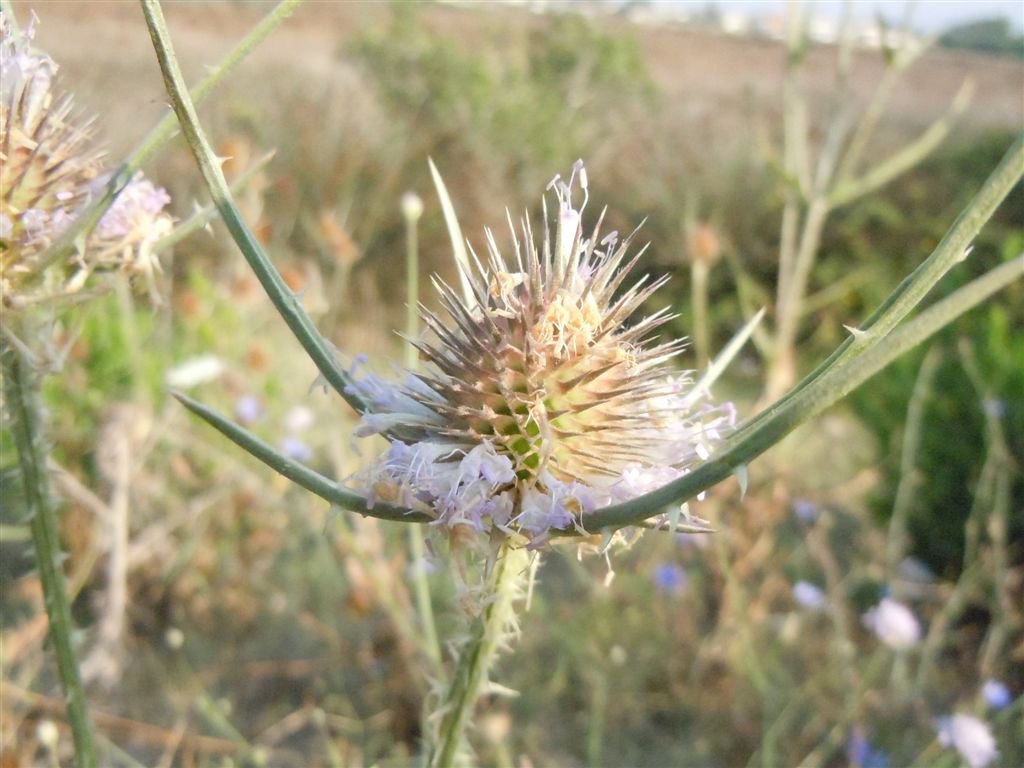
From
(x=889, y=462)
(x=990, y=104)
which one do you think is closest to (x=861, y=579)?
(x=889, y=462)

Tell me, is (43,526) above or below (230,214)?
below

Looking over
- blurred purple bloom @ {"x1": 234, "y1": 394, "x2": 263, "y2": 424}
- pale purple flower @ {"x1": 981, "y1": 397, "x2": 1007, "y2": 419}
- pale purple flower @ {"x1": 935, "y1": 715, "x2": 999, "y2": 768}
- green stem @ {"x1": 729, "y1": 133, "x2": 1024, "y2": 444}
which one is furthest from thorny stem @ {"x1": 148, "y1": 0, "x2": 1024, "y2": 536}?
pale purple flower @ {"x1": 981, "y1": 397, "x2": 1007, "y2": 419}

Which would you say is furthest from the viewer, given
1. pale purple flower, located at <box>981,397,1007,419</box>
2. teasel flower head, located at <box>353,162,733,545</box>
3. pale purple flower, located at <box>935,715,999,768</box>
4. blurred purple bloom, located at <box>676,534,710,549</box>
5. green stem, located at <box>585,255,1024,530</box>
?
blurred purple bloom, located at <box>676,534,710,549</box>

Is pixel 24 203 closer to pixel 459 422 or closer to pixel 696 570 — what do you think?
pixel 459 422

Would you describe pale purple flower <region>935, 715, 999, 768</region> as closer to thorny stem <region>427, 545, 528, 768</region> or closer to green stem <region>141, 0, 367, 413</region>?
thorny stem <region>427, 545, 528, 768</region>

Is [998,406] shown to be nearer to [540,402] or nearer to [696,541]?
[696,541]

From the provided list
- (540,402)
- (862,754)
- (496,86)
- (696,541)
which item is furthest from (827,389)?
(496,86)

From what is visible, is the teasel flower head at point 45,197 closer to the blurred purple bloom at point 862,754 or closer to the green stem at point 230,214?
the green stem at point 230,214
